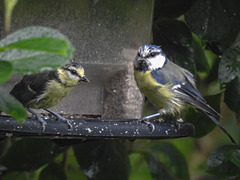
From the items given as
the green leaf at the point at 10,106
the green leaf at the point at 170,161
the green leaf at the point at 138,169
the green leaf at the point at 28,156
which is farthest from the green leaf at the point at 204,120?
the green leaf at the point at 10,106

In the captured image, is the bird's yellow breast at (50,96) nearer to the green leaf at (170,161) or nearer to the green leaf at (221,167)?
the green leaf at (221,167)

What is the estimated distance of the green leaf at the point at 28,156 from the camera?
307 cm

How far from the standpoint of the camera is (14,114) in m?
1.30

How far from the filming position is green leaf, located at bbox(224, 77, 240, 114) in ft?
8.92

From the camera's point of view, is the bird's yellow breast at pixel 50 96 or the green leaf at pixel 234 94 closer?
the bird's yellow breast at pixel 50 96

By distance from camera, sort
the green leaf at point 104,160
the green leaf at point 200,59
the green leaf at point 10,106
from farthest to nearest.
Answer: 1. the green leaf at point 200,59
2. the green leaf at point 104,160
3. the green leaf at point 10,106

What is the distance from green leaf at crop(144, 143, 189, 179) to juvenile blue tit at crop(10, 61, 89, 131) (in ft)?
3.48

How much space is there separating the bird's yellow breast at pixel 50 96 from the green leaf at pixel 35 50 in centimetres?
130

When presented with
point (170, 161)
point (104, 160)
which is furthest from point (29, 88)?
point (170, 161)

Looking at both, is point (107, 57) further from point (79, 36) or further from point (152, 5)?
point (152, 5)

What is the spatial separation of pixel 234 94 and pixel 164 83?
413 mm

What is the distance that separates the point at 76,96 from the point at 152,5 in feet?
2.32

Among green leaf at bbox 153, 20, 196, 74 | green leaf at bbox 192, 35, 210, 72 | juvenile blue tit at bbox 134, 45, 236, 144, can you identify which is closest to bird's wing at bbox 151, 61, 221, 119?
juvenile blue tit at bbox 134, 45, 236, 144

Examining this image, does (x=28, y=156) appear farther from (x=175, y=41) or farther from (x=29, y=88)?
(x=175, y=41)
